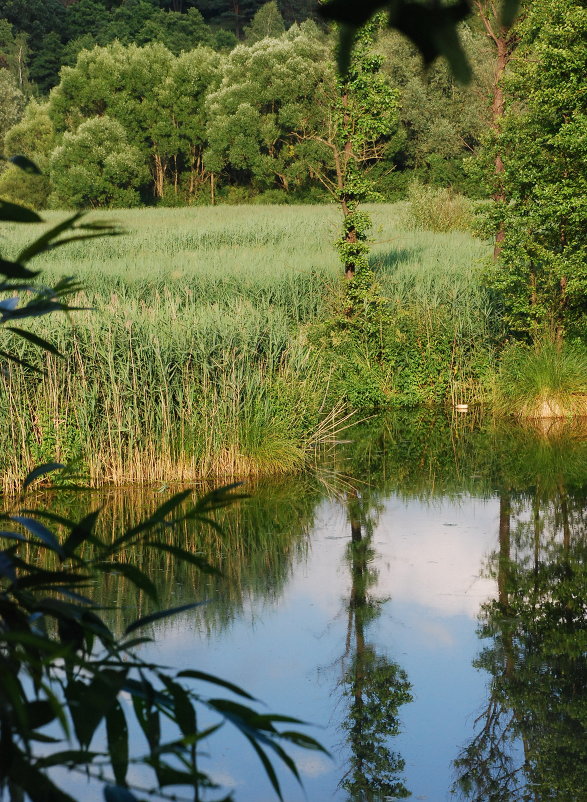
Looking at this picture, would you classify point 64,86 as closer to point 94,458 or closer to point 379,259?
point 379,259

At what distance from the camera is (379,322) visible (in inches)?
456

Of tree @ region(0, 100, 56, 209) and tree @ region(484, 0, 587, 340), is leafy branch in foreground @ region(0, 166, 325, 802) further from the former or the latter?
tree @ region(0, 100, 56, 209)

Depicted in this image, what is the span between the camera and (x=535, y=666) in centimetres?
488

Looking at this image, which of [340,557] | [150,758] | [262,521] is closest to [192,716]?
[150,758]

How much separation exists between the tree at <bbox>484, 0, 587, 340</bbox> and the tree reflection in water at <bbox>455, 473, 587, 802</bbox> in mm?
3911

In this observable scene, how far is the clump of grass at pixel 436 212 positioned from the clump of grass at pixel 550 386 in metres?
13.6

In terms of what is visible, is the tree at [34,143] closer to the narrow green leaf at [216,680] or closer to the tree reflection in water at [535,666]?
the tree reflection in water at [535,666]

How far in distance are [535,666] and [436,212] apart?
817 inches

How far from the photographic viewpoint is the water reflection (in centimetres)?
395

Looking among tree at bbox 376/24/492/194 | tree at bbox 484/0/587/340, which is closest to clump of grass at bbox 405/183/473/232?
Answer: tree at bbox 376/24/492/194

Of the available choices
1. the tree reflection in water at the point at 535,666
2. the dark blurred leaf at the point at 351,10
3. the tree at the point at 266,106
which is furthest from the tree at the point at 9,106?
the dark blurred leaf at the point at 351,10

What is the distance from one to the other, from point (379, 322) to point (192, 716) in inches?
410

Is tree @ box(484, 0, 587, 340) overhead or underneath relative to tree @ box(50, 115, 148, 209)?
underneath

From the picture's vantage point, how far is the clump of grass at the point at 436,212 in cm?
2433
